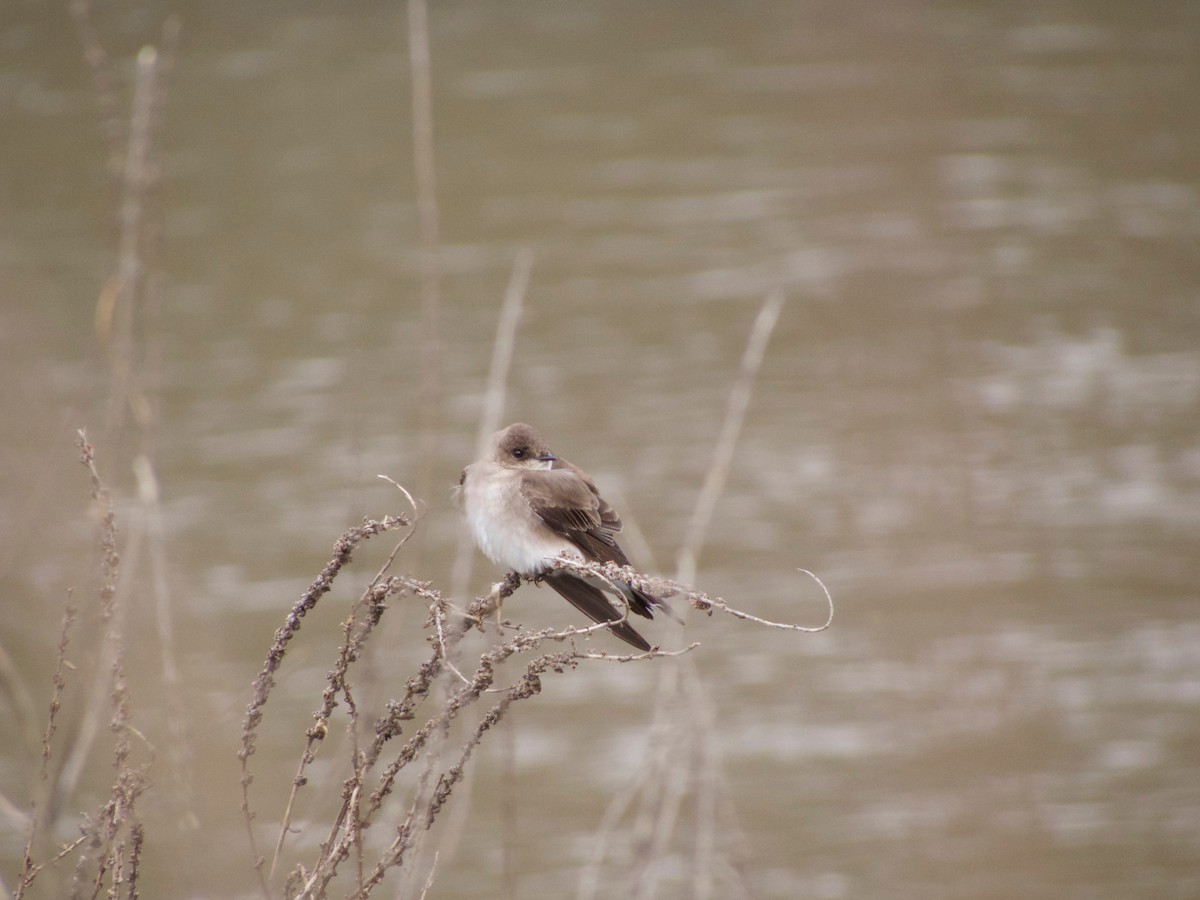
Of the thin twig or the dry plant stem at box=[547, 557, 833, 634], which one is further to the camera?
the thin twig

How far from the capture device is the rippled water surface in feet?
38.8

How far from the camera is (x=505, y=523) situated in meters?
4.35

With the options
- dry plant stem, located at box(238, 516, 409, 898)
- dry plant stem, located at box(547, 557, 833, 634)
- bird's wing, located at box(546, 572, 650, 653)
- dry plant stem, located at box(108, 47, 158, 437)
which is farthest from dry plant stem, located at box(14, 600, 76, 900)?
bird's wing, located at box(546, 572, 650, 653)

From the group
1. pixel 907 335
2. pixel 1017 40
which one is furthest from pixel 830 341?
pixel 1017 40

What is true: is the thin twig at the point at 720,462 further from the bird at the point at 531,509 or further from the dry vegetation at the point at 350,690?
the bird at the point at 531,509

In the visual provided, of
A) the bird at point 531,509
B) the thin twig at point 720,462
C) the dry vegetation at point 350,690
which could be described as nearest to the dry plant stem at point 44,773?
the dry vegetation at point 350,690

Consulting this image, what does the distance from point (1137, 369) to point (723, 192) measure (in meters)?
8.26

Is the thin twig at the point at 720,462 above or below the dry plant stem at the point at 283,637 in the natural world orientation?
above

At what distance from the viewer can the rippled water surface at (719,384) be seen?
11.8 meters

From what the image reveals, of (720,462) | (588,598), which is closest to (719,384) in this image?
(588,598)

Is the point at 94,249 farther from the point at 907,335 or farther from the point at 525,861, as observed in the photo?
the point at 525,861

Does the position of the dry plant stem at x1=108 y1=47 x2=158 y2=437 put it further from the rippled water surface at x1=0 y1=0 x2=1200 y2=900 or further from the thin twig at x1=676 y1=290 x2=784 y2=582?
the thin twig at x1=676 y1=290 x2=784 y2=582

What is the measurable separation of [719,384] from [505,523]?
14.5 metres

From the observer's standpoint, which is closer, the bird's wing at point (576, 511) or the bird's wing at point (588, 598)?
the bird's wing at point (588, 598)
